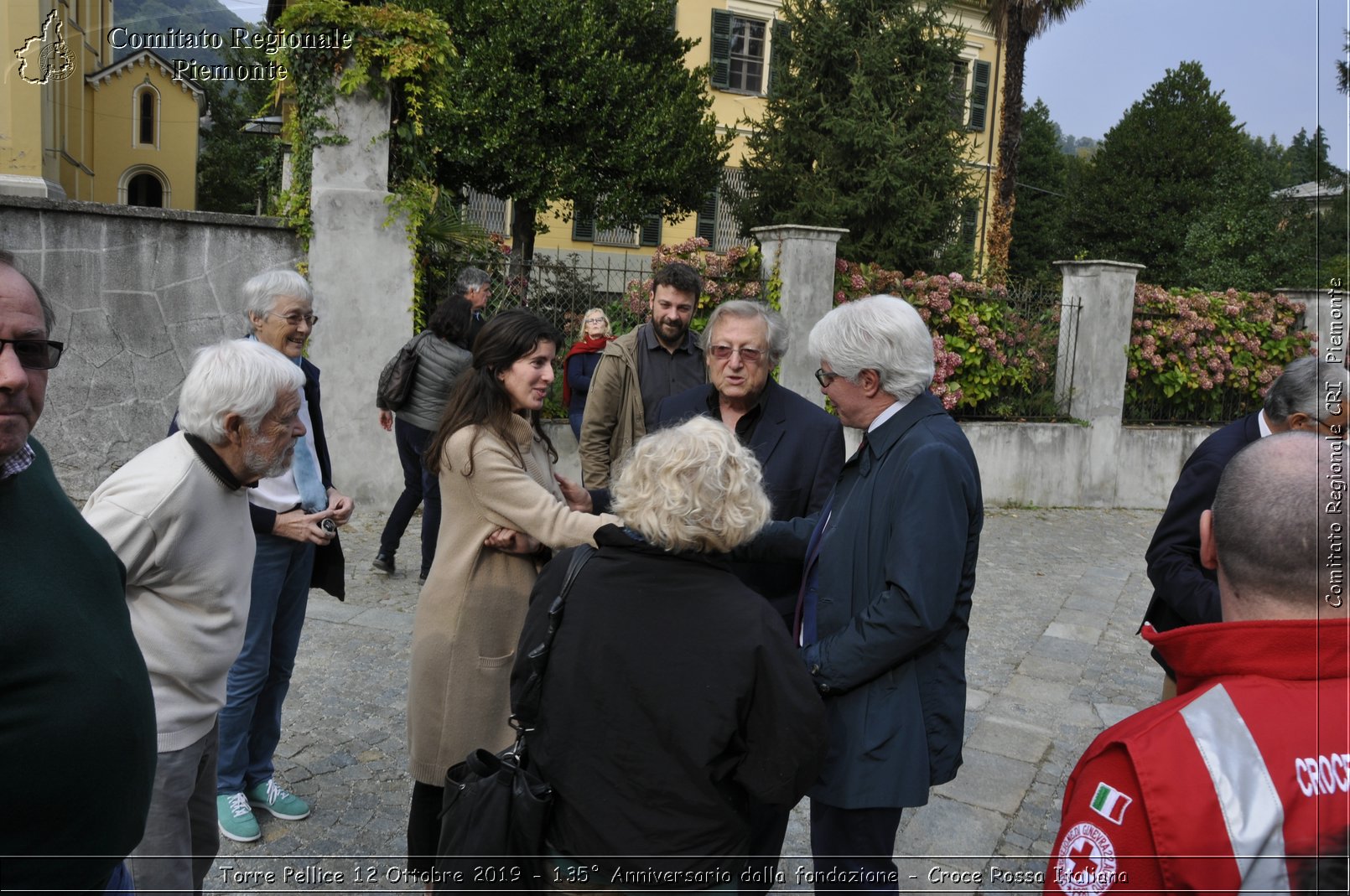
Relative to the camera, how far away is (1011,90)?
2155 centimetres

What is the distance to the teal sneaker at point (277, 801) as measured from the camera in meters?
3.76

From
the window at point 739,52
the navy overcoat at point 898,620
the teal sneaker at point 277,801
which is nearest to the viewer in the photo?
the navy overcoat at point 898,620

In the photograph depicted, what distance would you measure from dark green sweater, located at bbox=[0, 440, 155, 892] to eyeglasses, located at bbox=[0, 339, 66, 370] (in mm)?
175

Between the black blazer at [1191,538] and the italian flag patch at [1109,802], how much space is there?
205 centimetres

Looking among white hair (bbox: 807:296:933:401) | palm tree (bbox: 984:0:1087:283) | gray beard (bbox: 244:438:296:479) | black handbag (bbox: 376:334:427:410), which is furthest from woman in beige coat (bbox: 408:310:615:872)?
palm tree (bbox: 984:0:1087:283)

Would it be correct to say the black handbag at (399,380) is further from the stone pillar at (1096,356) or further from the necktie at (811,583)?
the stone pillar at (1096,356)

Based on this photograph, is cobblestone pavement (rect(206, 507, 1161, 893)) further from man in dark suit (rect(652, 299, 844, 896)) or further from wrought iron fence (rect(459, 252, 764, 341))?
wrought iron fence (rect(459, 252, 764, 341))

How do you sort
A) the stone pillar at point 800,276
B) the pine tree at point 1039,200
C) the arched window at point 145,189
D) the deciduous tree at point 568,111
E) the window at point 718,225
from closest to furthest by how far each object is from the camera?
the stone pillar at point 800,276 → the deciduous tree at point 568,111 → the window at point 718,225 → the pine tree at point 1039,200 → the arched window at point 145,189

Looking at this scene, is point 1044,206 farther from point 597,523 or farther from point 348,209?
point 597,523

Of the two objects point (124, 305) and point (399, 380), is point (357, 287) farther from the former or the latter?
point (399, 380)

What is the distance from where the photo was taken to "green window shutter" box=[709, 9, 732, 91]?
88.9 ft

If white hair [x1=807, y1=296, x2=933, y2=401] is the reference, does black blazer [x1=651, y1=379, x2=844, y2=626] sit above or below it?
below

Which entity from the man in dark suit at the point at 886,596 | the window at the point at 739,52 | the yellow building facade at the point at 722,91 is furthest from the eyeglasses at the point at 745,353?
the window at the point at 739,52

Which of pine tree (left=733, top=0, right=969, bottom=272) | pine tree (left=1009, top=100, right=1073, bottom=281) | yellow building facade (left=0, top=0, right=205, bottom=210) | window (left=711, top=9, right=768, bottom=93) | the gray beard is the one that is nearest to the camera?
the gray beard
